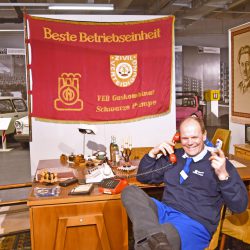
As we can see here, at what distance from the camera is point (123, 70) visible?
16.4ft

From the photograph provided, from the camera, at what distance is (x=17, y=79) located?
12281 millimetres

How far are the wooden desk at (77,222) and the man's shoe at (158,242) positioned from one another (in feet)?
2.63

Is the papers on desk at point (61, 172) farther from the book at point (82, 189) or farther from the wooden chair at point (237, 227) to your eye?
the wooden chair at point (237, 227)

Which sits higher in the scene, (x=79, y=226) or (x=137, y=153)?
(x=137, y=153)

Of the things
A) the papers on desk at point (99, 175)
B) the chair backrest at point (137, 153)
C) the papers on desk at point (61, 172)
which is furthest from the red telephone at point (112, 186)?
the chair backrest at point (137, 153)

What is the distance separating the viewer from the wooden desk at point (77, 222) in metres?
2.44

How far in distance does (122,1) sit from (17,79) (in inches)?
183

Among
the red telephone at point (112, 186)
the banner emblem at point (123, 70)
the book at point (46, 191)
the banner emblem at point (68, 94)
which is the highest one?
the banner emblem at point (123, 70)

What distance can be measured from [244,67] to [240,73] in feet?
0.52

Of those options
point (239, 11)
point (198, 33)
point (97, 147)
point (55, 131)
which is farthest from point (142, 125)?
point (198, 33)

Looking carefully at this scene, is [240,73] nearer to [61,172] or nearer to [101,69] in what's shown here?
[101,69]

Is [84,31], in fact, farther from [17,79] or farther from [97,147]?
[17,79]

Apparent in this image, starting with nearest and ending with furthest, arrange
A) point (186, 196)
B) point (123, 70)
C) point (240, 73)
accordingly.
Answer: point (186, 196)
point (123, 70)
point (240, 73)

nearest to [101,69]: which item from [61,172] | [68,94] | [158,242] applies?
[68,94]
